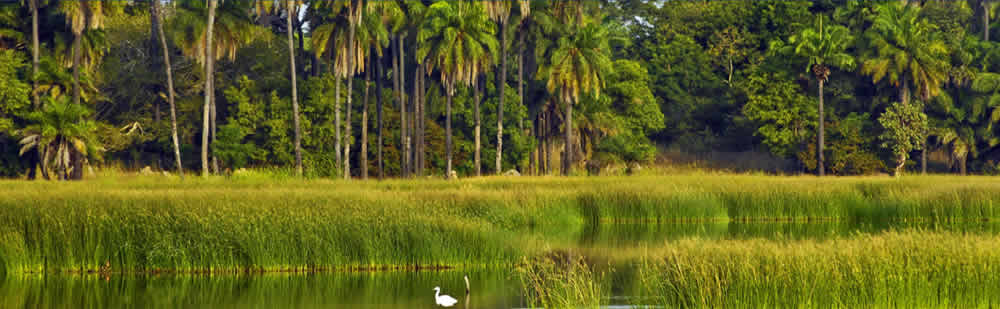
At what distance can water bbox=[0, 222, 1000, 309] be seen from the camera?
62.6ft

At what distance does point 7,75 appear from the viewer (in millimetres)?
55188

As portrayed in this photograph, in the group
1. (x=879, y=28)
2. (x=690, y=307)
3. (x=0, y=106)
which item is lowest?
(x=690, y=307)

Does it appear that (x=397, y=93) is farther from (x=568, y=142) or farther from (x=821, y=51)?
(x=821, y=51)

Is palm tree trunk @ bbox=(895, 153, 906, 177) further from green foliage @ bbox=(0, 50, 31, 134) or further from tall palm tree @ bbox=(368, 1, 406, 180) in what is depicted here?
green foliage @ bbox=(0, 50, 31, 134)

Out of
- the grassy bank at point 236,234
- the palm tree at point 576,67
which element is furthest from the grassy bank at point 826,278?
the palm tree at point 576,67

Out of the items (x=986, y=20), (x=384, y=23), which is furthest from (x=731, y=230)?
(x=986, y=20)

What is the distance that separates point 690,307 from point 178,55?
5990cm

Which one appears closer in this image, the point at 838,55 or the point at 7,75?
the point at 7,75

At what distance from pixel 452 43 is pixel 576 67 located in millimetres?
7261

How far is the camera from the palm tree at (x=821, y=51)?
6844cm

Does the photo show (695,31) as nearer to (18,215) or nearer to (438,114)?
(438,114)

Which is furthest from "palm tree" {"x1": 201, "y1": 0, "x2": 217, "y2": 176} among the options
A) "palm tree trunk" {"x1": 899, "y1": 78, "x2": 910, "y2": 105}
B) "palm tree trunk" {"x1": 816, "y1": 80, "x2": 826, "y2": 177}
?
"palm tree trunk" {"x1": 899, "y1": 78, "x2": 910, "y2": 105}

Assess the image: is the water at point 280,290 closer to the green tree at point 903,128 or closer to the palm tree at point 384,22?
the palm tree at point 384,22

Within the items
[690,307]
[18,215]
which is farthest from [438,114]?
[690,307]
